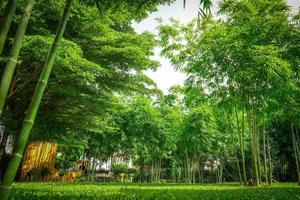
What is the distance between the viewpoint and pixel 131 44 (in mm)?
11062

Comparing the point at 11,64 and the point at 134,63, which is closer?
the point at 11,64

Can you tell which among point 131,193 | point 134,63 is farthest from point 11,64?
point 134,63

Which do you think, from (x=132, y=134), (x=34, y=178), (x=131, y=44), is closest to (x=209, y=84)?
(x=131, y=44)

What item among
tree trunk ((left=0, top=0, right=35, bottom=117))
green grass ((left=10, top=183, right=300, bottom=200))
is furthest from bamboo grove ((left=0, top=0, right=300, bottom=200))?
tree trunk ((left=0, top=0, right=35, bottom=117))

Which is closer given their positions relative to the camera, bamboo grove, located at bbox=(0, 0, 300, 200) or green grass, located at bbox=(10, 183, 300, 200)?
green grass, located at bbox=(10, 183, 300, 200)

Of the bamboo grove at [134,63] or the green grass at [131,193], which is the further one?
the bamboo grove at [134,63]

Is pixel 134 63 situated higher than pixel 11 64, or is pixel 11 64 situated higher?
pixel 134 63

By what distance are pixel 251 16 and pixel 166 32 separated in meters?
4.12

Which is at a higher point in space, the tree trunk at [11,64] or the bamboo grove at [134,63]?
the bamboo grove at [134,63]

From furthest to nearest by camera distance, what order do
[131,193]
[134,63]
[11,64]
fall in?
1. [134,63]
2. [131,193]
3. [11,64]

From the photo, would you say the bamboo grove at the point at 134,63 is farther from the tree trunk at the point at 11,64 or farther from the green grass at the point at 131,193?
the tree trunk at the point at 11,64

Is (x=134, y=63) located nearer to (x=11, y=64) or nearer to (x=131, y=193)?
(x=131, y=193)

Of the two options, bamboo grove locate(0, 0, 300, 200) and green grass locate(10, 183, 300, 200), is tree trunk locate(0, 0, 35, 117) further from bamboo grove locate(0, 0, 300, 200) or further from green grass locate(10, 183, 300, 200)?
bamboo grove locate(0, 0, 300, 200)

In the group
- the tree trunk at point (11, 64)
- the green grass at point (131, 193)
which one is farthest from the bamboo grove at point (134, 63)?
the tree trunk at point (11, 64)
